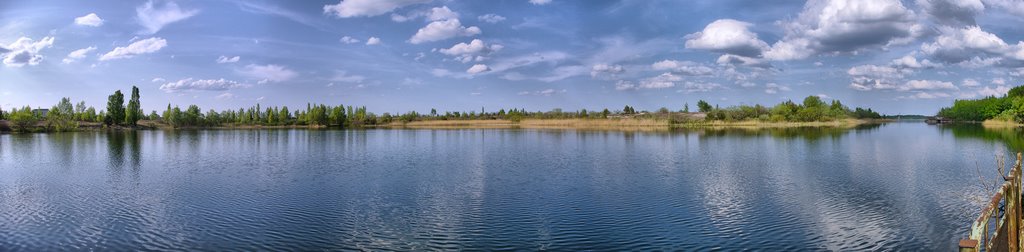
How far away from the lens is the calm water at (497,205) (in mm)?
11438

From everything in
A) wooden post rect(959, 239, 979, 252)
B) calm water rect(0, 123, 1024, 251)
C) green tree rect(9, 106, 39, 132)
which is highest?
green tree rect(9, 106, 39, 132)

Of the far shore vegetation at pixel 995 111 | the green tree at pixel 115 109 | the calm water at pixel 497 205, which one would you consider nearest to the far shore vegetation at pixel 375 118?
the green tree at pixel 115 109

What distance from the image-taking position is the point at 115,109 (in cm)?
10062

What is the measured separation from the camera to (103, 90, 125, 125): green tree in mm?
100375

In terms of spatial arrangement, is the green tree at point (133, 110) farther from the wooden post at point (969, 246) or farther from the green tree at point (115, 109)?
the wooden post at point (969, 246)

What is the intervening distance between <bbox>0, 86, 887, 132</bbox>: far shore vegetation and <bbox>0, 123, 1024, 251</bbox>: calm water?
60817 millimetres

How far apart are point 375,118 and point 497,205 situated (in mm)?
118308

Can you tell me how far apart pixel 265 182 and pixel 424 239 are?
11.3m

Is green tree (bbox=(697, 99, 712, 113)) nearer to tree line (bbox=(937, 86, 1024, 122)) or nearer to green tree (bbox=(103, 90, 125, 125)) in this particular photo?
tree line (bbox=(937, 86, 1024, 122))

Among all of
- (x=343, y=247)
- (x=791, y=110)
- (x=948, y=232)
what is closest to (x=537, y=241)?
(x=343, y=247)

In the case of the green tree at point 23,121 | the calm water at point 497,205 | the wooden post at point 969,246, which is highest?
the green tree at point 23,121

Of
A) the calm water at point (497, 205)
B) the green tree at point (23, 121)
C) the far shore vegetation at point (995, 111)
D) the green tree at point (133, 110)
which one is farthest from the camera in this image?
the green tree at point (133, 110)

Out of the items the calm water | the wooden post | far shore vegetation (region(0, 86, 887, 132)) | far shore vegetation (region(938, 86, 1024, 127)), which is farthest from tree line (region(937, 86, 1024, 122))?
the wooden post

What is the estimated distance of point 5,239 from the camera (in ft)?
38.5
